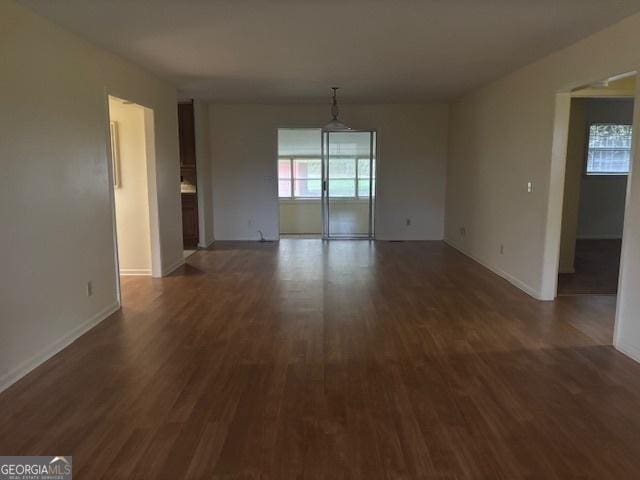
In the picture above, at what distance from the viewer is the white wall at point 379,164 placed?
8.09 meters

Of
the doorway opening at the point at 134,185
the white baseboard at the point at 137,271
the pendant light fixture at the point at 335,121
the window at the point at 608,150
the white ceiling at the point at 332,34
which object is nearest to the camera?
the white ceiling at the point at 332,34

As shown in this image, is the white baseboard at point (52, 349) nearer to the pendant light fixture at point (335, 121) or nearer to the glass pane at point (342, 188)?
the pendant light fixture at point (335, 121)

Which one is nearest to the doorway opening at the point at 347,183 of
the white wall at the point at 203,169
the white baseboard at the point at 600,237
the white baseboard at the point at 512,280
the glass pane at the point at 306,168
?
the white wall at the point at 203,169

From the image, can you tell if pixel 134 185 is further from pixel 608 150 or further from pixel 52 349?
pixel 608 150

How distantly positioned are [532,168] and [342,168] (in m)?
4.00

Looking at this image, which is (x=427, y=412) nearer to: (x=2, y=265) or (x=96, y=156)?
(x=2, y=265)

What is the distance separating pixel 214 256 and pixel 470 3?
200 inches

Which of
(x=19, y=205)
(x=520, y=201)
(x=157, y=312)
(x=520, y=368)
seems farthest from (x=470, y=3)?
(x=157, y=312)

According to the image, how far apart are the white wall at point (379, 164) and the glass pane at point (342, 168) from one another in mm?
490

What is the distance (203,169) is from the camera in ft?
25.1

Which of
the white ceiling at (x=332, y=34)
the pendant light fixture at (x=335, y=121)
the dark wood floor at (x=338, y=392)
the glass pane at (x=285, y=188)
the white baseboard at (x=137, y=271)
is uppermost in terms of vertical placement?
the white ceiling at (x=332, y=34)

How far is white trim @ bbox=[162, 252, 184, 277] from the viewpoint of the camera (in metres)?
5.80

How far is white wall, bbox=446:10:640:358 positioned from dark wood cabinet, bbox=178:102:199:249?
4190 millimetres

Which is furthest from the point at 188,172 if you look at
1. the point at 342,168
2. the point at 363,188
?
the point at 363,188
